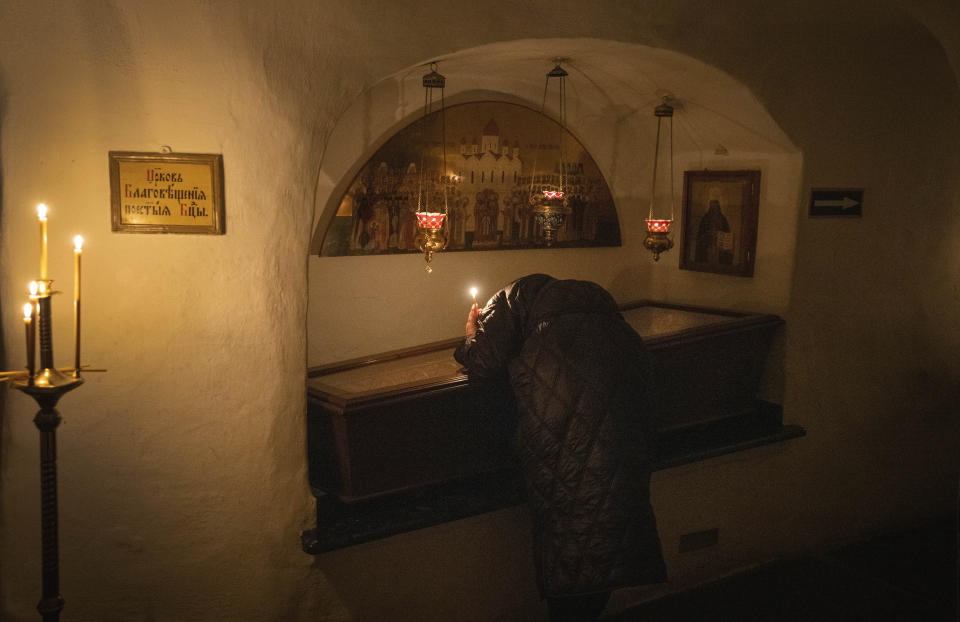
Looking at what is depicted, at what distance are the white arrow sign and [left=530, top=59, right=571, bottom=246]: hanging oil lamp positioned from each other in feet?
4.85

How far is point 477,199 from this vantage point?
5129 mm

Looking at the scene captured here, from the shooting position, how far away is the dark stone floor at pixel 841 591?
15.0 ft

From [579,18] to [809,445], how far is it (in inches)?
120

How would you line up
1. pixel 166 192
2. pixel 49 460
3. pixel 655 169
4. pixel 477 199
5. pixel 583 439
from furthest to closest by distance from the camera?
1. pixel 655 169
2. pixel 477 199
3. pixel 583 439
4. pixel 166 192
5. pixel 49 460

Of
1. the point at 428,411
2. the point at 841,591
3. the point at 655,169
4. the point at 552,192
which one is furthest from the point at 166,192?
the point at 841,591

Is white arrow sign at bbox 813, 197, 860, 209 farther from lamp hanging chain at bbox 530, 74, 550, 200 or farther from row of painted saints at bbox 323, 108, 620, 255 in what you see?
lamp hanging chain at bbox 530, 74, 550, 200

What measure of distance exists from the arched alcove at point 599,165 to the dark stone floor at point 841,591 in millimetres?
1616

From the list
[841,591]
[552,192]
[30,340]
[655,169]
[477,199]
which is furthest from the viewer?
[655,169]

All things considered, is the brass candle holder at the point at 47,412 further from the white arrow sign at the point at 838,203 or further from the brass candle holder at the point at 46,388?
the white arrow sign at the point at 838,203

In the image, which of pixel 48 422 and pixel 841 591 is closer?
pixel 48 422

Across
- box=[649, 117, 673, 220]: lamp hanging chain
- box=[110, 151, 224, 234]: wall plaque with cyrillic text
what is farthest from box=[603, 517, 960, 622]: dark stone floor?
box=[110, 151, 224, 234]: wall plaque with cyrillic text

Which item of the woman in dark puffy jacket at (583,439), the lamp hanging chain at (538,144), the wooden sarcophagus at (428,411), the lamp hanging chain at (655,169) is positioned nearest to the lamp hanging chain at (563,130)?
the lamp hanging chain at (538,144)

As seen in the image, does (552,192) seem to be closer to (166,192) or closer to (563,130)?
(563,130)

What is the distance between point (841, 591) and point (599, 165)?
2989 millimetres
